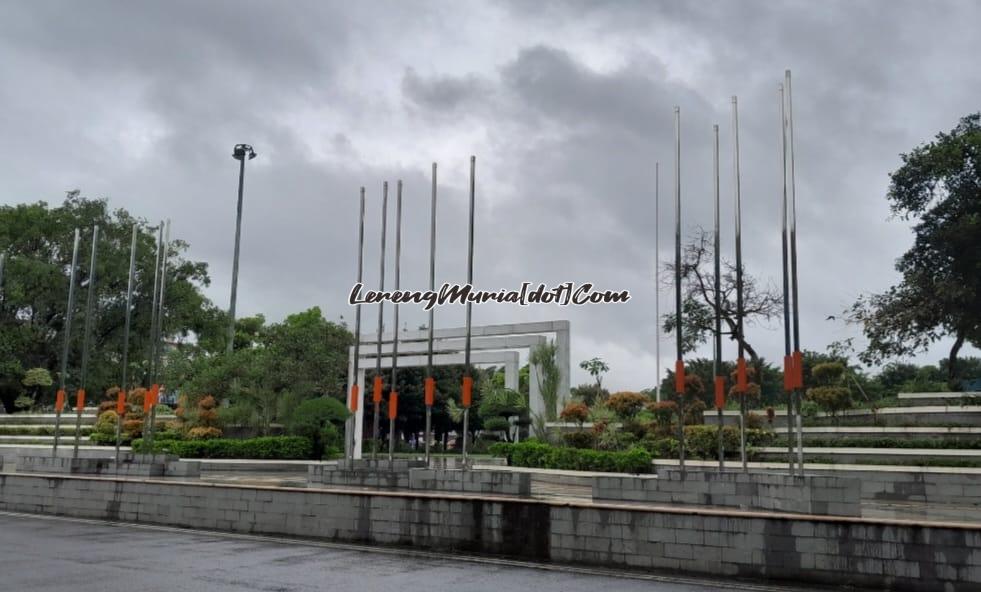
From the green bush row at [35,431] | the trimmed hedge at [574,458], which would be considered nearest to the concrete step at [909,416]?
the trimmed hedge at [574,458]

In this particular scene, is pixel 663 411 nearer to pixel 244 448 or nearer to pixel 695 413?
pixel 695 413

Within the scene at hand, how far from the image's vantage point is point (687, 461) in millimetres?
22500

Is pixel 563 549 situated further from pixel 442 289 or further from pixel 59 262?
pixel 59 262

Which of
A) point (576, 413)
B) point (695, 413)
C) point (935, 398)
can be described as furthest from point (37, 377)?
point (935, 398)

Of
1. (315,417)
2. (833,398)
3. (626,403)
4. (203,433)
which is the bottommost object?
(203,433)

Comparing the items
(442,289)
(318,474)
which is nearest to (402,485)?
(318,474)

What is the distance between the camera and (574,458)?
2303cm

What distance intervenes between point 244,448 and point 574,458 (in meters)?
12.9

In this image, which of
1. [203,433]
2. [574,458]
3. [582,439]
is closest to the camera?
[574,458]

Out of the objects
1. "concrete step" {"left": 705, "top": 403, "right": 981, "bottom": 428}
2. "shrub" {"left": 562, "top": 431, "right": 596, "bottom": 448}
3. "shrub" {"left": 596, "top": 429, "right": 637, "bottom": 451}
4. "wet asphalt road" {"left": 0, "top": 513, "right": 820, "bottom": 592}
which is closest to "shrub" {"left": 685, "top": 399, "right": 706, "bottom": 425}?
"concrete step" {"left": 705, "top": 403, "right": 981, "bottom": 428}

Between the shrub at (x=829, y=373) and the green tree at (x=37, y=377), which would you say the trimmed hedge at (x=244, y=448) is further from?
the shrub at (x=829, y=373)

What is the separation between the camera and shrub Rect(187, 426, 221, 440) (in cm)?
3148

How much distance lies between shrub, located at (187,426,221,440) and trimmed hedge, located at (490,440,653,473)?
1211 centimetres

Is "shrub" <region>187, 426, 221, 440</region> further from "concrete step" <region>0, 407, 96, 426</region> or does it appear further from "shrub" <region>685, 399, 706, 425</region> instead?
"shrub" <region>685, 399, 706, 425</region>
